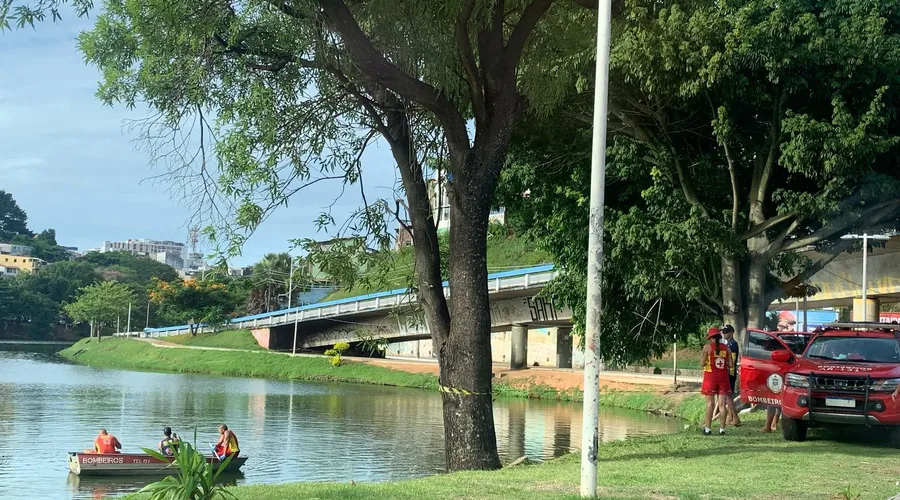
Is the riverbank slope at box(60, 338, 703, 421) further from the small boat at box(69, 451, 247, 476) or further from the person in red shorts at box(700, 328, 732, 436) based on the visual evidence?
the small boat at box(69, 451, 247, 476)

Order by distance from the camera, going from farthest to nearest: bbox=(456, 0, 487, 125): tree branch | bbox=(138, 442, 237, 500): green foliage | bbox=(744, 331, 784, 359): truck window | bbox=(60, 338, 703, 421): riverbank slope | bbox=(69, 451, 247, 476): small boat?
bbox=(60, 338, 703, 421): riverbank slope < bbox=(69, 451, 247, 476): small boat < bbox=(744, 331, 784, 359): truck window < bbox=(456, 0, 487, 125): tree branch < bbox=(138, 442, 237, 500): green foliage

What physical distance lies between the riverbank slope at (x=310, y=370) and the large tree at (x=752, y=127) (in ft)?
29.5

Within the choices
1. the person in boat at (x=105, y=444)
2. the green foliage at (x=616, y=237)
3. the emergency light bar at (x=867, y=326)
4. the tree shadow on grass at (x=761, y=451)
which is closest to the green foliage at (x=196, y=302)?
the green foliage at (x=616, y=237)

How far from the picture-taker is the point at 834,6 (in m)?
19.6

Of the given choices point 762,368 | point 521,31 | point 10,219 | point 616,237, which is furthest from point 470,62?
point 10,219

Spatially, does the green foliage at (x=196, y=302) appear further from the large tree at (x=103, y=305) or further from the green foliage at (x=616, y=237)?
the green foliage at (x=616, y=237)

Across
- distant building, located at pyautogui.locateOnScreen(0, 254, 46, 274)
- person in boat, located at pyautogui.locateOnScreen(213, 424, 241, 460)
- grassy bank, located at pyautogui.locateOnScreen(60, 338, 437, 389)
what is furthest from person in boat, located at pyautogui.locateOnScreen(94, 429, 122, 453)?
distant building, located at pyautogui.locateOnScreen(0, 254, 46, 274)

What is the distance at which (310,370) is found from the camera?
59719mm

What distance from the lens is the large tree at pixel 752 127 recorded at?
18484 millimetres

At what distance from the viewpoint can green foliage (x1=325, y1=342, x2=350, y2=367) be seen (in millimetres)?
59044

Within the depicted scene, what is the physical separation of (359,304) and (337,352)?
450 centimetres

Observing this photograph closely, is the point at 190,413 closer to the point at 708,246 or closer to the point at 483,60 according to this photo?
the point at 708,246

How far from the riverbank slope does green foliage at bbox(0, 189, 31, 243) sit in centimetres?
10580

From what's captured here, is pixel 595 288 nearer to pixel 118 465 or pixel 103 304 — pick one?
pixel 118 465
